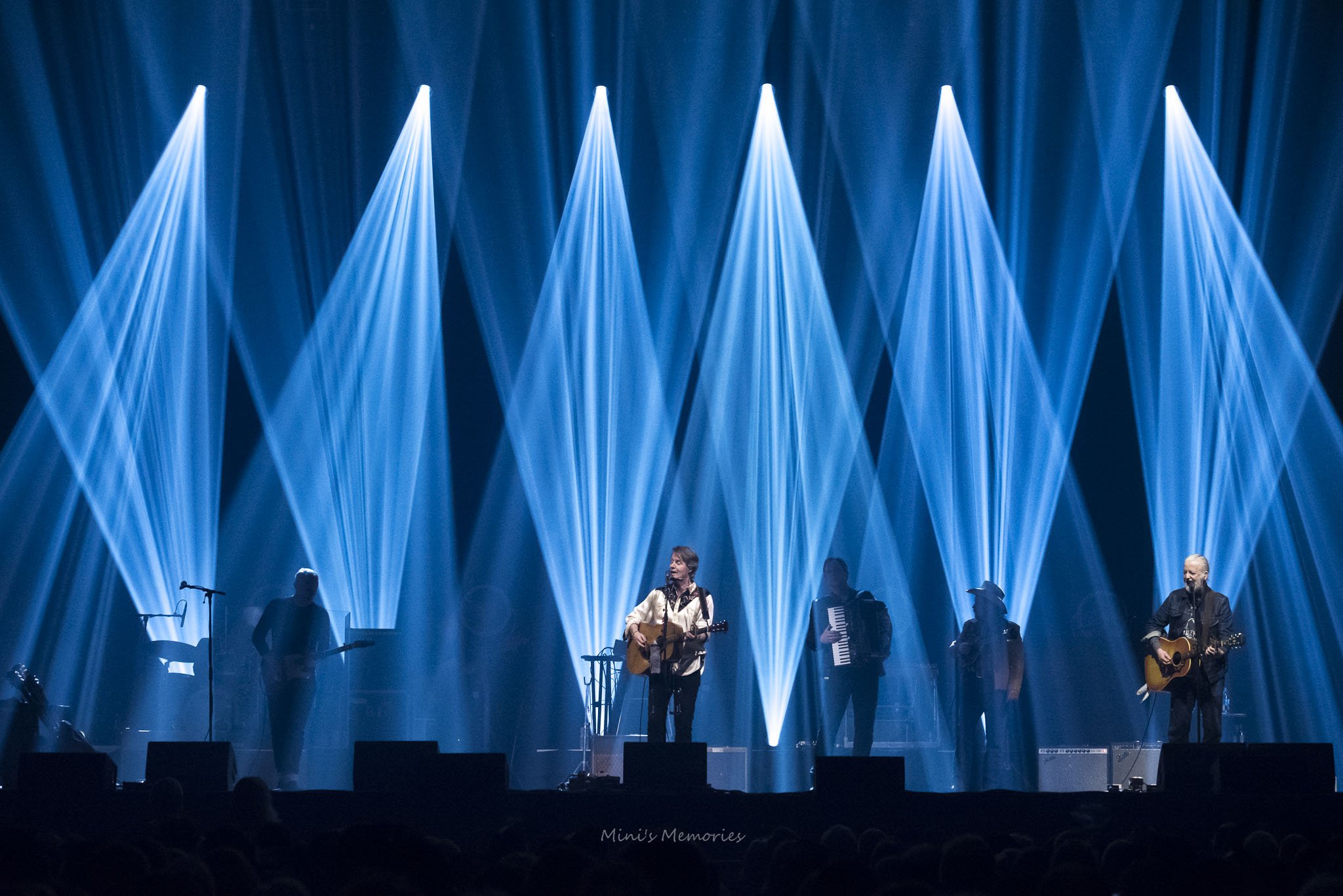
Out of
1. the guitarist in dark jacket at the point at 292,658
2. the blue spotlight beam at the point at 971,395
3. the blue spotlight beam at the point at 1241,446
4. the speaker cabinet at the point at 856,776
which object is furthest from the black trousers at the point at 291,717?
the blue spotlight beam at the point at 1241,446

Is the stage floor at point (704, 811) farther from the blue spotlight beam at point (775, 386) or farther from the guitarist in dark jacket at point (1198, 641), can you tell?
the blue spotlight beam at point (775, 386)

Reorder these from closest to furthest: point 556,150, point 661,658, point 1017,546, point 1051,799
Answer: point 1051,799 < point 661,658 < point 1017,546 < point 556,150

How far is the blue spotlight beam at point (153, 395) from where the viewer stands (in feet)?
43.9

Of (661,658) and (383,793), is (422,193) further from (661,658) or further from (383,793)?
(383,793)

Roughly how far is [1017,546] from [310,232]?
7.77 metres

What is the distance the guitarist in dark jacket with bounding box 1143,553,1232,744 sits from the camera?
32.4 ft

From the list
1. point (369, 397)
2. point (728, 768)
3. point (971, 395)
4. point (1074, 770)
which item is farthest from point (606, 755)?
point (971, 395)

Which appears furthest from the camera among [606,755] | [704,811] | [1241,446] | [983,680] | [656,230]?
[656,230]

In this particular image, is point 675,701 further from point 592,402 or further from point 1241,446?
point 1241,446

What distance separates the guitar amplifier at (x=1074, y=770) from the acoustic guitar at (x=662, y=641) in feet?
12.1

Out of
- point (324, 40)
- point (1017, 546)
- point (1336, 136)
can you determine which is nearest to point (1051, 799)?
point (1017, 546)

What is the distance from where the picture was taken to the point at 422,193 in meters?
14.5

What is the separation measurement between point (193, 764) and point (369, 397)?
6.32m

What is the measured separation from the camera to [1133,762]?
1077 cm
